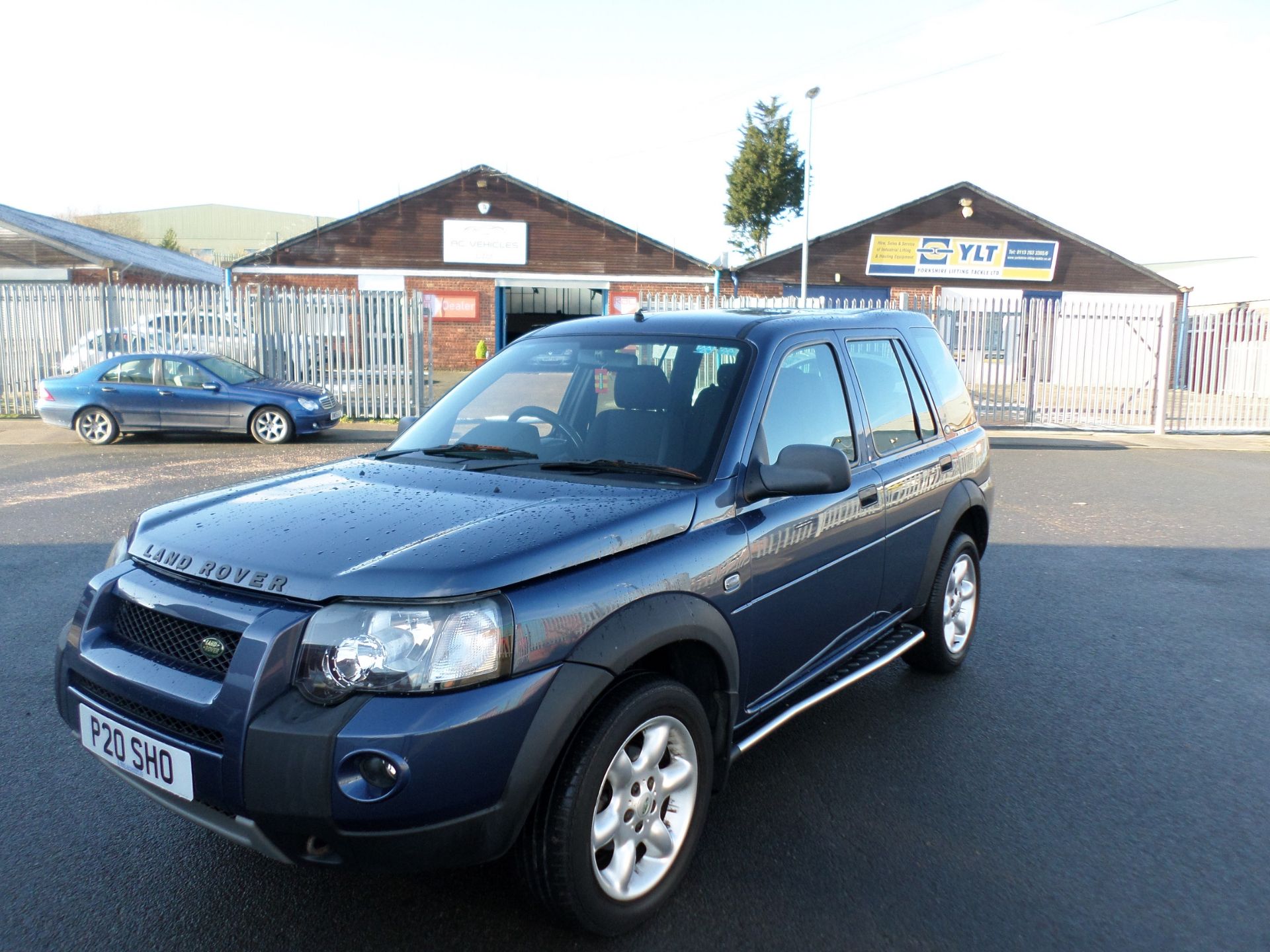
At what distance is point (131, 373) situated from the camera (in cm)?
1452

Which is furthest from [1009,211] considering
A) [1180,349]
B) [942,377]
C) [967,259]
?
[942,377]

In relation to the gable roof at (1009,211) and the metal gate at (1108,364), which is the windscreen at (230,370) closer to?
the metal gate at (1108,364)

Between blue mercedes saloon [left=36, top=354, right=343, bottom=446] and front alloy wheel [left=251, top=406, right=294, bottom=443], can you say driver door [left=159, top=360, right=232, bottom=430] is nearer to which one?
blue mercedes saloon [left=36, top=354, right=343, bottom=446]

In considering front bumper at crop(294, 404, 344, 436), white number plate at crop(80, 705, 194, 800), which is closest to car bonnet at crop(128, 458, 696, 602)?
white number plate at crop(80, 705, 194, 800)

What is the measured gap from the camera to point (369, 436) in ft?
52.1

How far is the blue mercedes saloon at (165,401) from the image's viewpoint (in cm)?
1437

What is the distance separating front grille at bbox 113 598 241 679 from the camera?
2512 millimetres

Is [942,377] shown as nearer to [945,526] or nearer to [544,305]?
[945,526]

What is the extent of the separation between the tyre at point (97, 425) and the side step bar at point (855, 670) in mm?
13309

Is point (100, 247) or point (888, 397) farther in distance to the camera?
point (100, 247)

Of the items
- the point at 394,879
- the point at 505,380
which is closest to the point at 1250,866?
the point at 394,879

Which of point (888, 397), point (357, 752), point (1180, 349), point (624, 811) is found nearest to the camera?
point (357, 752)

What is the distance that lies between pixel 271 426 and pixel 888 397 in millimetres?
12354

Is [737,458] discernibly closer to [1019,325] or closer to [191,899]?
[191,899]
